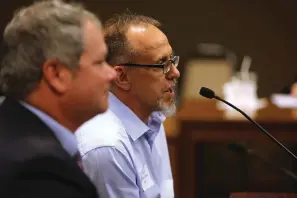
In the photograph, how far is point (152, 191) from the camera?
182 cm

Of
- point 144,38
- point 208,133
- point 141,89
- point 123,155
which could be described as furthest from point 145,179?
point 208,133

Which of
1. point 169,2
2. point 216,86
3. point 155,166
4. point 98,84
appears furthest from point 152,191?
point 169,2

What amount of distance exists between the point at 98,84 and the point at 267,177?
2.74 meters

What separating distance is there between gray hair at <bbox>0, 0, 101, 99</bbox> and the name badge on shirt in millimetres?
678

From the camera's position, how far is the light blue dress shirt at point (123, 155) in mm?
1670

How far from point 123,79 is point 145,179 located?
303mm

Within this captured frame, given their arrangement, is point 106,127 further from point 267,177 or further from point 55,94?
point 267,177

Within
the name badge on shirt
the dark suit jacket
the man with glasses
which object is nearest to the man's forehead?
the man with glasses

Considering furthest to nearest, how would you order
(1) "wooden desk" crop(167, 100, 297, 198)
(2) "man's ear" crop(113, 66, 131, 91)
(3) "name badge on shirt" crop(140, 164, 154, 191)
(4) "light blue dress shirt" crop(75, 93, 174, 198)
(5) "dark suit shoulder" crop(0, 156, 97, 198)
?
(1) "wooden desk" crop(167, 100, 297, 198)
(2) "man's ear" crop(113, 66, 131, 91)
(3) "name badge on shirt" crop(140, 164, 154, 191)
(4) "light blue dress shirt" crop(75, 93, 174, 198)
(5) "dark suit shoulder" crop(0, 156, 97, 198)

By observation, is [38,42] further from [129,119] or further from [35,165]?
[129,119]

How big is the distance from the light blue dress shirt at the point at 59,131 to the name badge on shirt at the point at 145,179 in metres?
0.63

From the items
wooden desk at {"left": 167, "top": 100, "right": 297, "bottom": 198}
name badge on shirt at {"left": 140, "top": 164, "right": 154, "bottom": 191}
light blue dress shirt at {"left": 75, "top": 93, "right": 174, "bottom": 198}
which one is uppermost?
light blue dress shirt at {"left": 75, "top": 93, "right": 174, "bottom": 198}

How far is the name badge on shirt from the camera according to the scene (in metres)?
1.80

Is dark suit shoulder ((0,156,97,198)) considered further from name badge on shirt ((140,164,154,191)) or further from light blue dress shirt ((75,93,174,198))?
name badge on shirt ((140,164,154,191))
